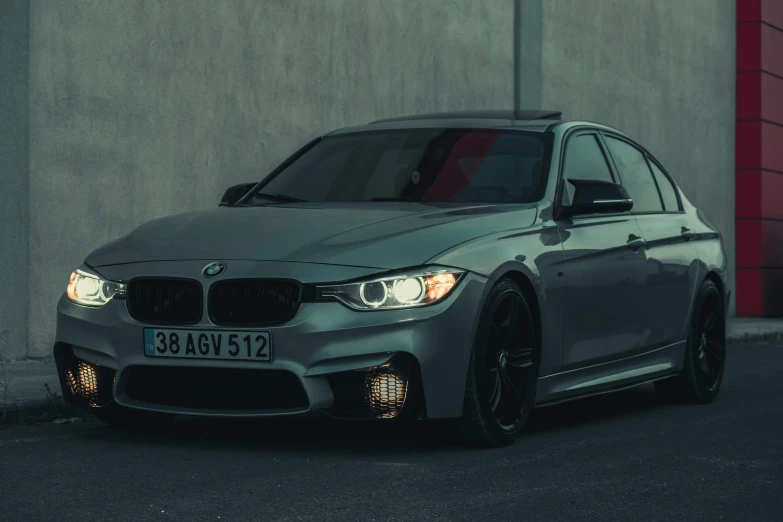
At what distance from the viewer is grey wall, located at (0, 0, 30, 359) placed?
9789 mm

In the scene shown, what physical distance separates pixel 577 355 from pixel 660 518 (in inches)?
88.0

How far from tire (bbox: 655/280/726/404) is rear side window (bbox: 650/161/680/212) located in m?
0.52

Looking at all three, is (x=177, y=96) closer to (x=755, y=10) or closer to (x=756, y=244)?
(x=756, y=244)

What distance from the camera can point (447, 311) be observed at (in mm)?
5875

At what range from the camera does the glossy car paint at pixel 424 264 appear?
5.77 m

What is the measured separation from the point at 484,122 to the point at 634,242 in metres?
1.04

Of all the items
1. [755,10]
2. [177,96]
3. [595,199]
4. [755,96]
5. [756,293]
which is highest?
[755,10]

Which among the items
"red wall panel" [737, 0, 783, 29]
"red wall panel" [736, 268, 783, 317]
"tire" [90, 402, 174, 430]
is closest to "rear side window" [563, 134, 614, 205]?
"tire" [90, 402, 174, 430]

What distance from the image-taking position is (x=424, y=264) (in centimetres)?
589

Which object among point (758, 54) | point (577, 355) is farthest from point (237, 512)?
point (758, 54)

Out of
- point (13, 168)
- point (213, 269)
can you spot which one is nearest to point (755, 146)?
point (13, 168)

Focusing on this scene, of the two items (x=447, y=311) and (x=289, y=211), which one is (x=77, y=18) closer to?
(x=289, y=211)

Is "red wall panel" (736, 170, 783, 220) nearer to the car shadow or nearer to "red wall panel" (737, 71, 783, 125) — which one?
"red wall panel" (737, 71, 783, 125)

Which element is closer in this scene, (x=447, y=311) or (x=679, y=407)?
(x=447, y=311)
